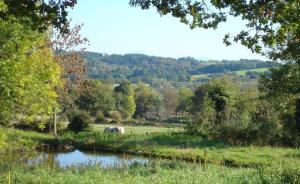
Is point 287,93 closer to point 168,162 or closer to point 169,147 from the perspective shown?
point 169,147

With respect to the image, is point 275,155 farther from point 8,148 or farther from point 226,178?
point 8,148

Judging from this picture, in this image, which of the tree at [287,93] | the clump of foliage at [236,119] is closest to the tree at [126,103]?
the clump of foliage at [236,119]

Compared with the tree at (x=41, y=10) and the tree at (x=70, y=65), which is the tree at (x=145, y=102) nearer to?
the tree at (x=70, y=65)

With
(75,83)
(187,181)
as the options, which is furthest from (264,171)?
(75,83)

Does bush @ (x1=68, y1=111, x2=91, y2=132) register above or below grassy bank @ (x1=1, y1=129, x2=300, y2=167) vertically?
above

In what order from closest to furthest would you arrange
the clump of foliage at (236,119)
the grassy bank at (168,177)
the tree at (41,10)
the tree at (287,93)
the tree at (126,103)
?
the tree at (41,10) → the grassy bank at (168,177) → the tree at (287,93) → the clump of foliage at (236,119) → the tree at (126,103)

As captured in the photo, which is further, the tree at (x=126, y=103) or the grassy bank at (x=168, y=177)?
the tree at (x=126, y=103)

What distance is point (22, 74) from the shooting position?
2444 cm

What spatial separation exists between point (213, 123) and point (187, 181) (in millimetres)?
25161

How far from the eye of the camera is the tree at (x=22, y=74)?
2266 centimetres

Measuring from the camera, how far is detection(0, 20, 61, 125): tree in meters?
22.7

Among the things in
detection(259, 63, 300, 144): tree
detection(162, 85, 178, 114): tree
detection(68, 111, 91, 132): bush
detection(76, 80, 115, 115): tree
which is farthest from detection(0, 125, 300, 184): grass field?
detection(162, 85, 178, 114): tree

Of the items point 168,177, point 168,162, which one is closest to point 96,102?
point 168,162

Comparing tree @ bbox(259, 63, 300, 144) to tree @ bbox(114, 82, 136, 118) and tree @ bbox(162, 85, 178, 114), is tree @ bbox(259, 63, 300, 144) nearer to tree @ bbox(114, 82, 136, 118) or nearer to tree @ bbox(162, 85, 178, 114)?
tree @ bbox(114, 82, 136, 118)
